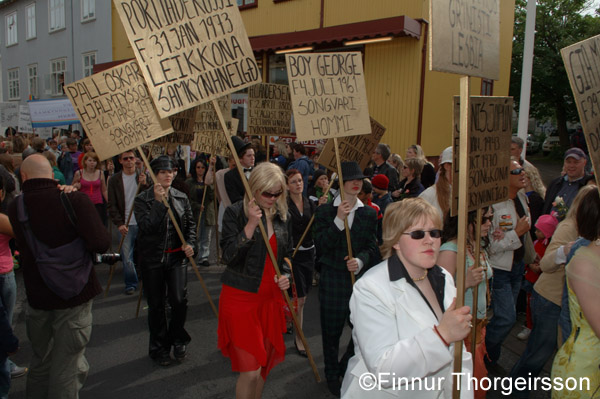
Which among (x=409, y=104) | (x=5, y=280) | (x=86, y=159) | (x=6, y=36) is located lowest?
(x=5, y=280)

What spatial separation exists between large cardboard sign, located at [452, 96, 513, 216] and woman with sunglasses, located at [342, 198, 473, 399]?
0.41 meters

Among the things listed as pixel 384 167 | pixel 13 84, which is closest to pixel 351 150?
pixel 384 167

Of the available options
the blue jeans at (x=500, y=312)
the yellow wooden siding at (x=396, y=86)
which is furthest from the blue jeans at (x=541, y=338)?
the yellow wooden siding at (x=396, y=86)

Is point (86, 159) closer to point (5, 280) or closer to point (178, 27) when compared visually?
point (5, 280)

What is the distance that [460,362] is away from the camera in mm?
2125

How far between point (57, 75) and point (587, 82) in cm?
2936

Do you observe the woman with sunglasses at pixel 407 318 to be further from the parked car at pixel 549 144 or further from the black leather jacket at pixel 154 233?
the parked car at pixel 549 144

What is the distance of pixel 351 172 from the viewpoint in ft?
13.6

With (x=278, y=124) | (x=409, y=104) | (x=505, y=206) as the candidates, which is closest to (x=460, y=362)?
(x=505, y=206)

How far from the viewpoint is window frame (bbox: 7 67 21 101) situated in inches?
1193

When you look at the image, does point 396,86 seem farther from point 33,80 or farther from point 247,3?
point 33,80

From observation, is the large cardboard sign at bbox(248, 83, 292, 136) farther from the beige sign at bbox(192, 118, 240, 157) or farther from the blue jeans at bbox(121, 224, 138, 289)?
the blue jeans at bbox(121, 224, 138, 289)

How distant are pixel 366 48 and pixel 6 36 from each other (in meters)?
29.8

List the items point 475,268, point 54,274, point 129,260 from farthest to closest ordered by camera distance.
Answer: point 129,260
point 54,274
point 475,268
